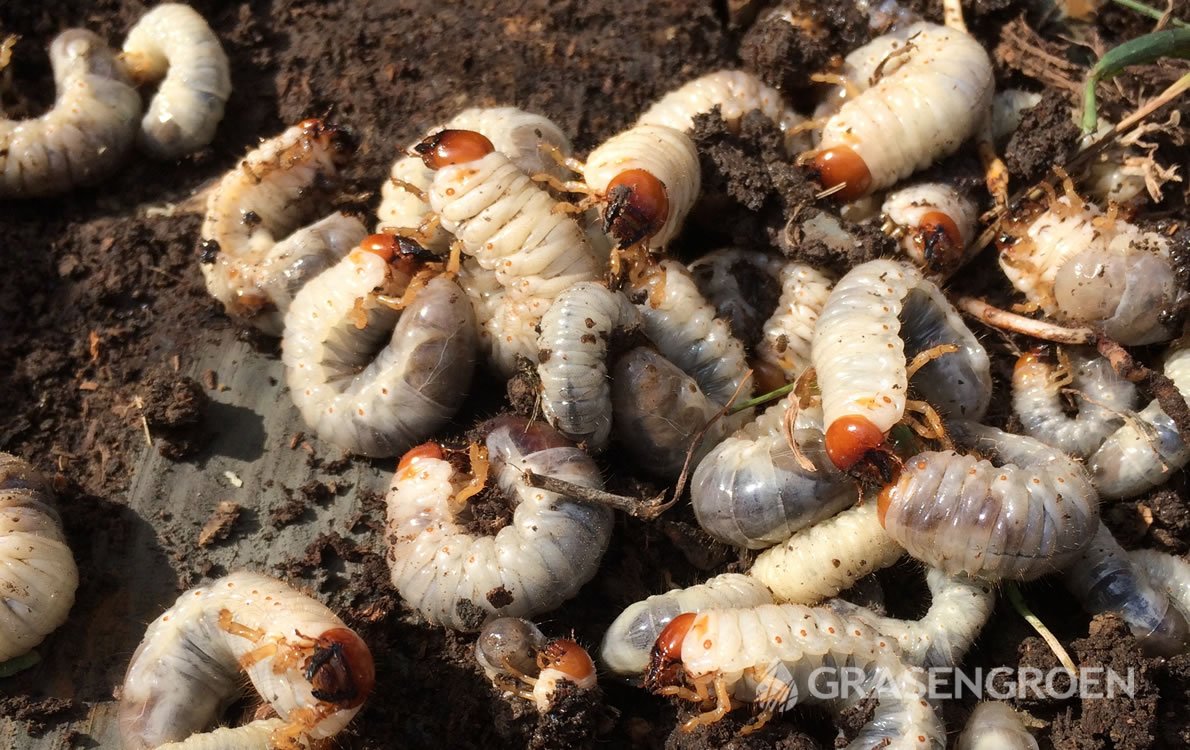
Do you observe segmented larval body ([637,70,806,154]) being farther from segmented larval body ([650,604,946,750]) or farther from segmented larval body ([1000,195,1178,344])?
segmented larval body ([650,604,946,750])

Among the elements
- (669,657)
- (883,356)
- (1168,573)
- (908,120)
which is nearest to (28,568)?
(669,657)

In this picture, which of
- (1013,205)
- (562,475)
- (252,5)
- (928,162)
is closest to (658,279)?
(562,475)

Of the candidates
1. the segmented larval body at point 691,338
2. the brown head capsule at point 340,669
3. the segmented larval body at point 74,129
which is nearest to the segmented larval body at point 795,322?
the segmented larval body at point 691,338

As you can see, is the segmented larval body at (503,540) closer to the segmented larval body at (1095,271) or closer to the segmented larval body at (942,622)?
the segmented larval body at (942,622)

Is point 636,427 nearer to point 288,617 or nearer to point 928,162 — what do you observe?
point 288,617

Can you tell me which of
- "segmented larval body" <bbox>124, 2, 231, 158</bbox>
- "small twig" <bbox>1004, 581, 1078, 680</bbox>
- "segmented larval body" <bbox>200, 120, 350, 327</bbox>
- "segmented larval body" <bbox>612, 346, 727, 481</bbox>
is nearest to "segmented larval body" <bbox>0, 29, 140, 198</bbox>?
"segmented larval body" <bbox>124, 2, 231, 158</bbox>

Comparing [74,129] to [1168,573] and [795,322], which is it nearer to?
[795,322]
